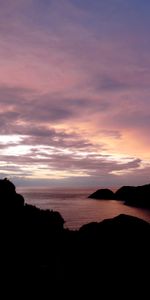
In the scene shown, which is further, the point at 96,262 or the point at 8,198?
the point at 8,198

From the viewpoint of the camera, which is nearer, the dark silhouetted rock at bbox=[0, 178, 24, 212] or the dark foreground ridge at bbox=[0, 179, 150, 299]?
the dark foreground ridge at bbox=[0, 179, 150, 299]

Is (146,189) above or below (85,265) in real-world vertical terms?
above

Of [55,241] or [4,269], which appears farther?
[55,241]

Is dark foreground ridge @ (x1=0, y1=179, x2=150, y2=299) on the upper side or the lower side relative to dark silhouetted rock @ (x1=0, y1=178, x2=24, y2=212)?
lower

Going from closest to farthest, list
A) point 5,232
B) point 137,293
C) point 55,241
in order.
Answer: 1. point 137,293
2. point 5,232
3. point 55,241

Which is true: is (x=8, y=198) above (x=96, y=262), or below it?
above

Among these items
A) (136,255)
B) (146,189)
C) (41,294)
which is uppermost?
(146,189)

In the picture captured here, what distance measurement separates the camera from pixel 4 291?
1758 centimetres

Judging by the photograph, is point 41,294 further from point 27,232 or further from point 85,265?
point 27,232

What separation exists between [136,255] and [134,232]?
70.9 inches

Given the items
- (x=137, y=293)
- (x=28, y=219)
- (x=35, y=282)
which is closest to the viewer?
(x=137, y=293)

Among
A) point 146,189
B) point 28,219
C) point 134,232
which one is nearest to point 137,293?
point 134,232

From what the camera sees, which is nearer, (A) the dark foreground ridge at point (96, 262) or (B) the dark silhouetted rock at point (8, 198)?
(A) the dark foreground ridge at point (96, 262)

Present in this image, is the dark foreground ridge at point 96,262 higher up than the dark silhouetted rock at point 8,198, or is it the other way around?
the dark silhouetted rock at point 8,198
